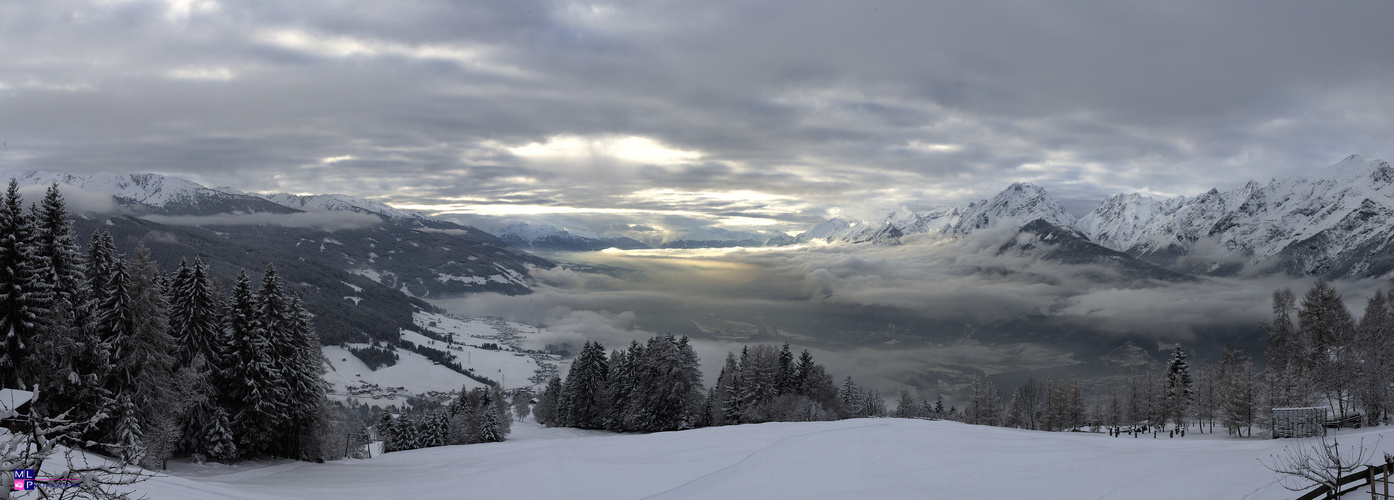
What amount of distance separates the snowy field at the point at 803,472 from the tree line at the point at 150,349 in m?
2.58

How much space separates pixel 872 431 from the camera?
37.5 metres

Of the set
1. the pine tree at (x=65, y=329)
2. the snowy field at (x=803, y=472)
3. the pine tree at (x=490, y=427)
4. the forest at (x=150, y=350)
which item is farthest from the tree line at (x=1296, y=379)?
the pine tree at (x=65, y=329)

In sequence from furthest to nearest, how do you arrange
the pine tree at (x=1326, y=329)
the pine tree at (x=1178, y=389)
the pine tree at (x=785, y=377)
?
the pine tree at (x=785, y=377), the pine tree at (x=1178, y=389), the pine tree at (x=1326, y=329)

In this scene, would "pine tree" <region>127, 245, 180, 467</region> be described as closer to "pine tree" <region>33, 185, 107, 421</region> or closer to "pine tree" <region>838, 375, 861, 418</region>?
"pine tree" <region>33, 185, 107, 421</region>

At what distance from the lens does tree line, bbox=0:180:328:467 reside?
29109 millimetres

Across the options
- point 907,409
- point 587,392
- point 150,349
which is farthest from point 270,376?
point 907,409

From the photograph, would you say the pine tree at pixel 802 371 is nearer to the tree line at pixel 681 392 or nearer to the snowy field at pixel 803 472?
the tree line at pixel 681 392

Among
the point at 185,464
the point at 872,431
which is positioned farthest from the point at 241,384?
the point at 872,431

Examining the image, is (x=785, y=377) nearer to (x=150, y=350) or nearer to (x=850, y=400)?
(x=850, y=400)

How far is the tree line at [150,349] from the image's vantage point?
2911cm

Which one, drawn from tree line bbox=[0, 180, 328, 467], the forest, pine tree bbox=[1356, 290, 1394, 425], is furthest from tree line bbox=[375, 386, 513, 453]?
pine tree bbox=[1356, 290, 1394, 425]

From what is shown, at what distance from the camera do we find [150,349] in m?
33.3

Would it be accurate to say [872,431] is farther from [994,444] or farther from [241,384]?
[241,384]

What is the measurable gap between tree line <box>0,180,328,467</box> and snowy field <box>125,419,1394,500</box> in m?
2.58
